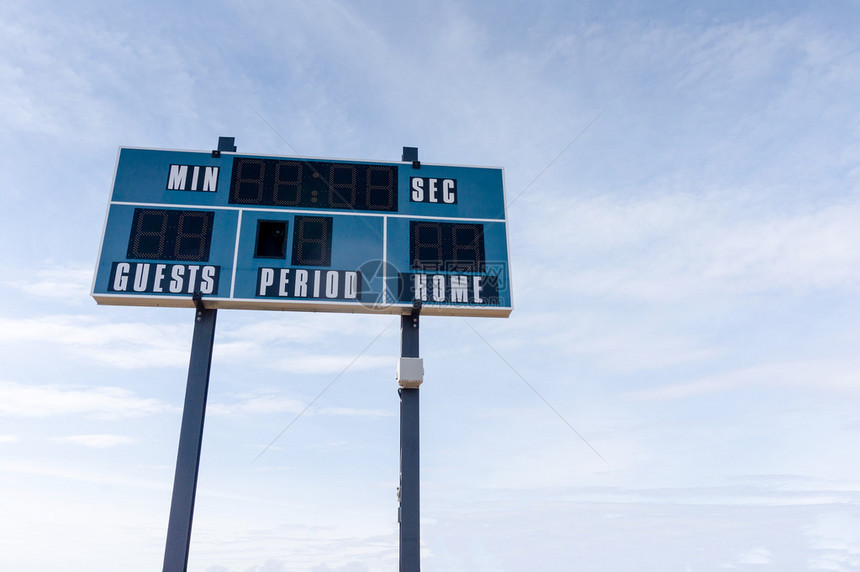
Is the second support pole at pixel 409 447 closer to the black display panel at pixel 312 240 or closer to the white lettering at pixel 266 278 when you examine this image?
the black display panel at pixel 312 240

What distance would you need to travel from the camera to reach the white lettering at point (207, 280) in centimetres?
1152

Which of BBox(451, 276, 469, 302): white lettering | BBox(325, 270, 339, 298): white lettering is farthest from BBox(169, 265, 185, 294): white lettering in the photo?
BBox(451, 276, 469, 302): white lettering

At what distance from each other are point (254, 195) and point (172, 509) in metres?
5.79

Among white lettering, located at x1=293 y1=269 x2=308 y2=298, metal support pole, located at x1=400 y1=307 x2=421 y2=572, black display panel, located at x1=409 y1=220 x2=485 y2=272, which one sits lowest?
metal support pole, located at x1=400 y1=307 x2=421 y2=572

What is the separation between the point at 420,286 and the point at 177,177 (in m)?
5.15

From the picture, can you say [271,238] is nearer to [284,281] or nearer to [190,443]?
[284,281]

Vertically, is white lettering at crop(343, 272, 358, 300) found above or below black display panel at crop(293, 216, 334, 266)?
below

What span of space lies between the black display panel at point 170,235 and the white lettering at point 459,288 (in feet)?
14.9

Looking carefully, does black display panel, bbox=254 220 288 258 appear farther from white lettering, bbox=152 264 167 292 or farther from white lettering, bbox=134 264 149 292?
white lettering, bbox=134 264 149 292

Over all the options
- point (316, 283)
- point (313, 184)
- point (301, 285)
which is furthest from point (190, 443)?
point (313, 184)

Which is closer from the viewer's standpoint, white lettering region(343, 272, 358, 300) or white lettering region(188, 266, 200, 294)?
white lettering region(188, 266, 200, 294)

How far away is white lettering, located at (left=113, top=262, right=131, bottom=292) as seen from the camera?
448 inches

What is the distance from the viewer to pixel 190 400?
444 inches

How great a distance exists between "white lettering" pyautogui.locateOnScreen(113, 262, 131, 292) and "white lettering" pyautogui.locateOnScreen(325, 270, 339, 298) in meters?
3.51
